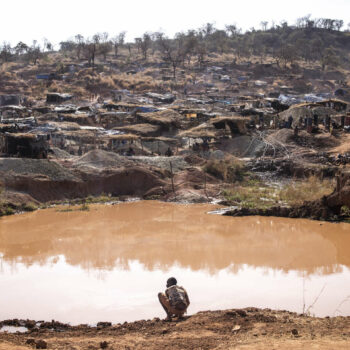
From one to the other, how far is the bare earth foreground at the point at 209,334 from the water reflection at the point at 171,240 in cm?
414

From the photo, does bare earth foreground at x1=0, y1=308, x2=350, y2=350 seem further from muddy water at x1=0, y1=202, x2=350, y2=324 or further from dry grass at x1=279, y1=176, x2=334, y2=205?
dry grass at x1=279, y1=176, x2=334, y2=205

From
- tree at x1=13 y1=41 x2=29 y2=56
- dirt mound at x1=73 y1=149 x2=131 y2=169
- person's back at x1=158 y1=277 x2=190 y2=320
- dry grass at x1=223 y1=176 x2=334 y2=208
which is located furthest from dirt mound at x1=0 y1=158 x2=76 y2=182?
tree at x1=13 y1=41 x2=29 y2=56

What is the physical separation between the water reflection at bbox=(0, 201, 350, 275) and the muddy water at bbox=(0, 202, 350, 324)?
3 cm

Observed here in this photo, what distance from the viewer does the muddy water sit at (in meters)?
9.47

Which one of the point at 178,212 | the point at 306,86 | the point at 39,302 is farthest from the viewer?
the point at 306,86

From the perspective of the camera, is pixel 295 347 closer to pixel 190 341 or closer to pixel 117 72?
pixel 190 341

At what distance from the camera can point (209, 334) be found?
663 cm

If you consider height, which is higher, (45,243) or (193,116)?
(193,116)

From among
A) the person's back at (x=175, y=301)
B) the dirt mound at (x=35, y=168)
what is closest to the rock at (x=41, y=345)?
the person's back at (x=175, y=301)

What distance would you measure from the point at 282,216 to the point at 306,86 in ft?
118

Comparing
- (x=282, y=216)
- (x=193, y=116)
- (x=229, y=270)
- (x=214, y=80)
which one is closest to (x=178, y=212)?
(x=282, y=216)

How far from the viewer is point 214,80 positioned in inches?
2032

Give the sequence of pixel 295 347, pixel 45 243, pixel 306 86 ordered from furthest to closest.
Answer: pixel 306 86, pixel 45 243, pixel 295 347

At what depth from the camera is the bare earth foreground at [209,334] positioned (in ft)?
19.8
